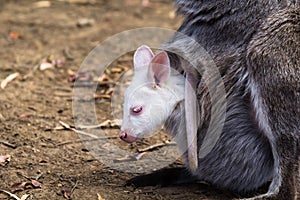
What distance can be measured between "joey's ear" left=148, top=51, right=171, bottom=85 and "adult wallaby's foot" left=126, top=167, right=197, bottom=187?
0.54 meters

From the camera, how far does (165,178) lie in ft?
11.6

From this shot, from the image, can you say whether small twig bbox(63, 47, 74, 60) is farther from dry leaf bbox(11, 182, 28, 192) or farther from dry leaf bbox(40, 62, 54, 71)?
dry leaf bbox(11, 182, 28, 192)

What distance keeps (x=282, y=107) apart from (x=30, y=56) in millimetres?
2749

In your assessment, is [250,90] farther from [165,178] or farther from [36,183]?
[36,183]

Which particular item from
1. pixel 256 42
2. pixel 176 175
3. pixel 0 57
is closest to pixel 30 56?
pixel 0 57

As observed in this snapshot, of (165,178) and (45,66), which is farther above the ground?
(165,178)

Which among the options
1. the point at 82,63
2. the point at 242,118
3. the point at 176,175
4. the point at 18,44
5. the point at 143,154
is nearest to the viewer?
the point at 242,118

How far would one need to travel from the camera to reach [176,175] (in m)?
3.56

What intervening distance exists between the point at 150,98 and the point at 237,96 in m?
0.42

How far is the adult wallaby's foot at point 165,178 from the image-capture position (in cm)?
347

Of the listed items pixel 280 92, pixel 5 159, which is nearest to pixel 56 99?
pixel 5 159

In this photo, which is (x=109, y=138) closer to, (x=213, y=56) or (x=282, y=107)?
(x=213, y=56)

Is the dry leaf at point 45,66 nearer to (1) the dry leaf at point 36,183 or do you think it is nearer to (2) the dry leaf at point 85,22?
(2) the dry leaf at point 85,22

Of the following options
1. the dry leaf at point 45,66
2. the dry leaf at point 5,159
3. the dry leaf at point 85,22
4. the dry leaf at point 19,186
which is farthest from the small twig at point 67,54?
the dry leaf at point 19,186
